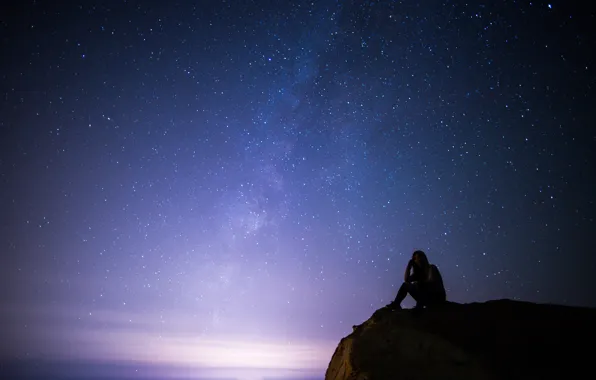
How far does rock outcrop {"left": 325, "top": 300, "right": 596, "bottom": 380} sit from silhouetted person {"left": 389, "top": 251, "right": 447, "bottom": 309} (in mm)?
240

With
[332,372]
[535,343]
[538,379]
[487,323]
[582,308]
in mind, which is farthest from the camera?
[332,372]

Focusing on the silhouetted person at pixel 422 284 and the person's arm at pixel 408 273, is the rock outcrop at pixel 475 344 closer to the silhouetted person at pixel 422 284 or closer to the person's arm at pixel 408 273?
the silhouetted person at pixel 422 284

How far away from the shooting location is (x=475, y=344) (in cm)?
587

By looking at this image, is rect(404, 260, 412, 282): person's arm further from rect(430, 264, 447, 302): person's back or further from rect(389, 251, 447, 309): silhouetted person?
rect(430, 264, 447, 302): person's back

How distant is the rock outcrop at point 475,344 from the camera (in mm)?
5348

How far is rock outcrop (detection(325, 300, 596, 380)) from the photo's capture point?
5.35m

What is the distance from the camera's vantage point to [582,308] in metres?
6.89

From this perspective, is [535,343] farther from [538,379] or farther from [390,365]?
[390,365]

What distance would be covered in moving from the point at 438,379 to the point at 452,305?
216cm

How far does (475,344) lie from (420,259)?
1918 millimetres

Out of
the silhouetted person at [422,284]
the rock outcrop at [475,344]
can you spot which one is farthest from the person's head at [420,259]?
the rock outcrop at [475,344]

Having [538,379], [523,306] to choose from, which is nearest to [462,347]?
[538,379]

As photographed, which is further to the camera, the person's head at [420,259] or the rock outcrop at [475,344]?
the person's head at [420,259]

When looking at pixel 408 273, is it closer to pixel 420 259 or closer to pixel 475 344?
pixel 420 259
